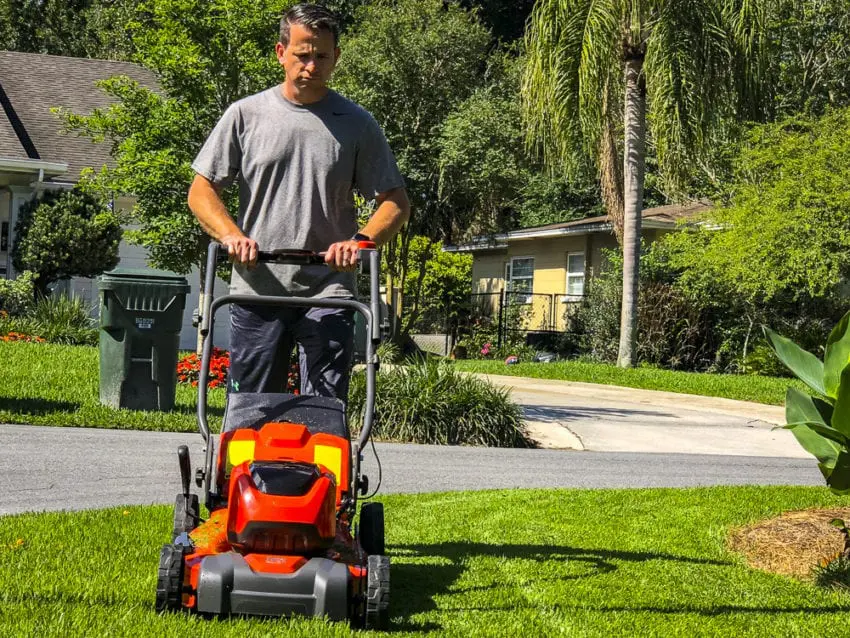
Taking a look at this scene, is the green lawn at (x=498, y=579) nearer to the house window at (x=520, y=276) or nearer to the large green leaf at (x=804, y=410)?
the large green leaf at (x=804, y=410)

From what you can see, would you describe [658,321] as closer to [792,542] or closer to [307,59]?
[792,542]

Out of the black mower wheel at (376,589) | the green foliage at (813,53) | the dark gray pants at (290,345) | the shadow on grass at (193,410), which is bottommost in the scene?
the shadow on grass at (193,410)

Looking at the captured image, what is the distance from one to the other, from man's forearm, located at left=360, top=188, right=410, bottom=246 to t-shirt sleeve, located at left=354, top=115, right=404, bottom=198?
0.05 meters

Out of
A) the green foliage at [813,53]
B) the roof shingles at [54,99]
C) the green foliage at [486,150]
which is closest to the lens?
the roof shingles at [54,99]

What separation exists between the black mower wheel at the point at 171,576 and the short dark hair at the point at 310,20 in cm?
200

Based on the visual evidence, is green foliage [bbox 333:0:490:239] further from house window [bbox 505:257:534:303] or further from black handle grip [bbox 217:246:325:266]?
black handle grip [bbox 217:246:325:266]

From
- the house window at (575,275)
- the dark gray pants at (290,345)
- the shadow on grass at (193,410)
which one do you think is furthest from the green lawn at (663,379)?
the dark gray pants at (290,345)

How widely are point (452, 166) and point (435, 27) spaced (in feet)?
13.7

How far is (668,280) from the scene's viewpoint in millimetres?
24859

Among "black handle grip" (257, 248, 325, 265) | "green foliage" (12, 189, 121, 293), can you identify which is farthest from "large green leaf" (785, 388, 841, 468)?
"green foliage" (12, 189, 121, 293)

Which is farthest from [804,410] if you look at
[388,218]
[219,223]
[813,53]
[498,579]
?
[813,53]

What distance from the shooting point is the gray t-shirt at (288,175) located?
15.1 ft

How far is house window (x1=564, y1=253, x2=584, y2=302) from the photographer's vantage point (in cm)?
2911

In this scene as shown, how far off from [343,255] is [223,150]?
717 millimetres
